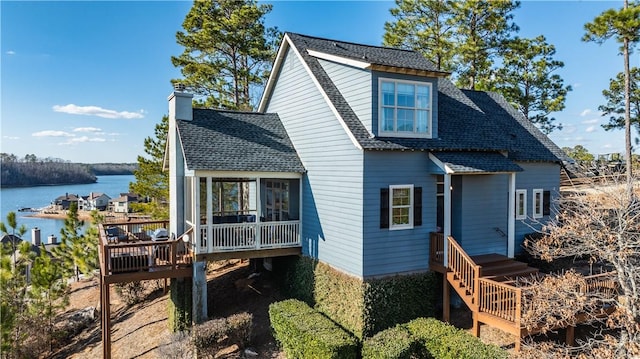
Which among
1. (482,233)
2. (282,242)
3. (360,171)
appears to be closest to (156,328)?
(282,242)

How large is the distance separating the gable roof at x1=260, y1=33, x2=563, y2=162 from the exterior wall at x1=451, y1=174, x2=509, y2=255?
111 centimetres

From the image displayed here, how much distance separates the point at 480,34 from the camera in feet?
83.9

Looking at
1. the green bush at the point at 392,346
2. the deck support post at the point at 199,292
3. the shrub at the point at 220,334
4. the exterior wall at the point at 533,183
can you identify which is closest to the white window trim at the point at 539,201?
the exterior wall at the point at 533,183

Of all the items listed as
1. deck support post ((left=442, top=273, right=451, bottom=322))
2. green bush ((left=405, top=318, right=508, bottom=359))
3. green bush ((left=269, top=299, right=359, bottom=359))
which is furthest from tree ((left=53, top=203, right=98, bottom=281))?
deck support post ((left=442, top=273, right=451, bottom=322))

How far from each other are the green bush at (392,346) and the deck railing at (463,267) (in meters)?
1.98

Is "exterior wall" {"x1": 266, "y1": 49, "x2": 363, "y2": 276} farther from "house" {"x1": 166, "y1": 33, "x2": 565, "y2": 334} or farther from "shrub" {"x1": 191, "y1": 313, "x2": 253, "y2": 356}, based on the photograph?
"shrub" {"x1": 191, "y1": 313, "x2": 253, "y2": 356}

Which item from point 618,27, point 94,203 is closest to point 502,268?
point 618,27

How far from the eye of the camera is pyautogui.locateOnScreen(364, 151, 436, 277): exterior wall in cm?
1049

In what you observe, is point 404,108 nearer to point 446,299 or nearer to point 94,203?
point 446,299

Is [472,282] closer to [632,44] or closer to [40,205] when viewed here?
[632,44]

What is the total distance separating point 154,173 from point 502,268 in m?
19.2

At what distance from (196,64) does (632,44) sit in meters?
23.5

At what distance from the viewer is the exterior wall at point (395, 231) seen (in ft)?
34.4

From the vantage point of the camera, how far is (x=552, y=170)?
15328 millimetres
